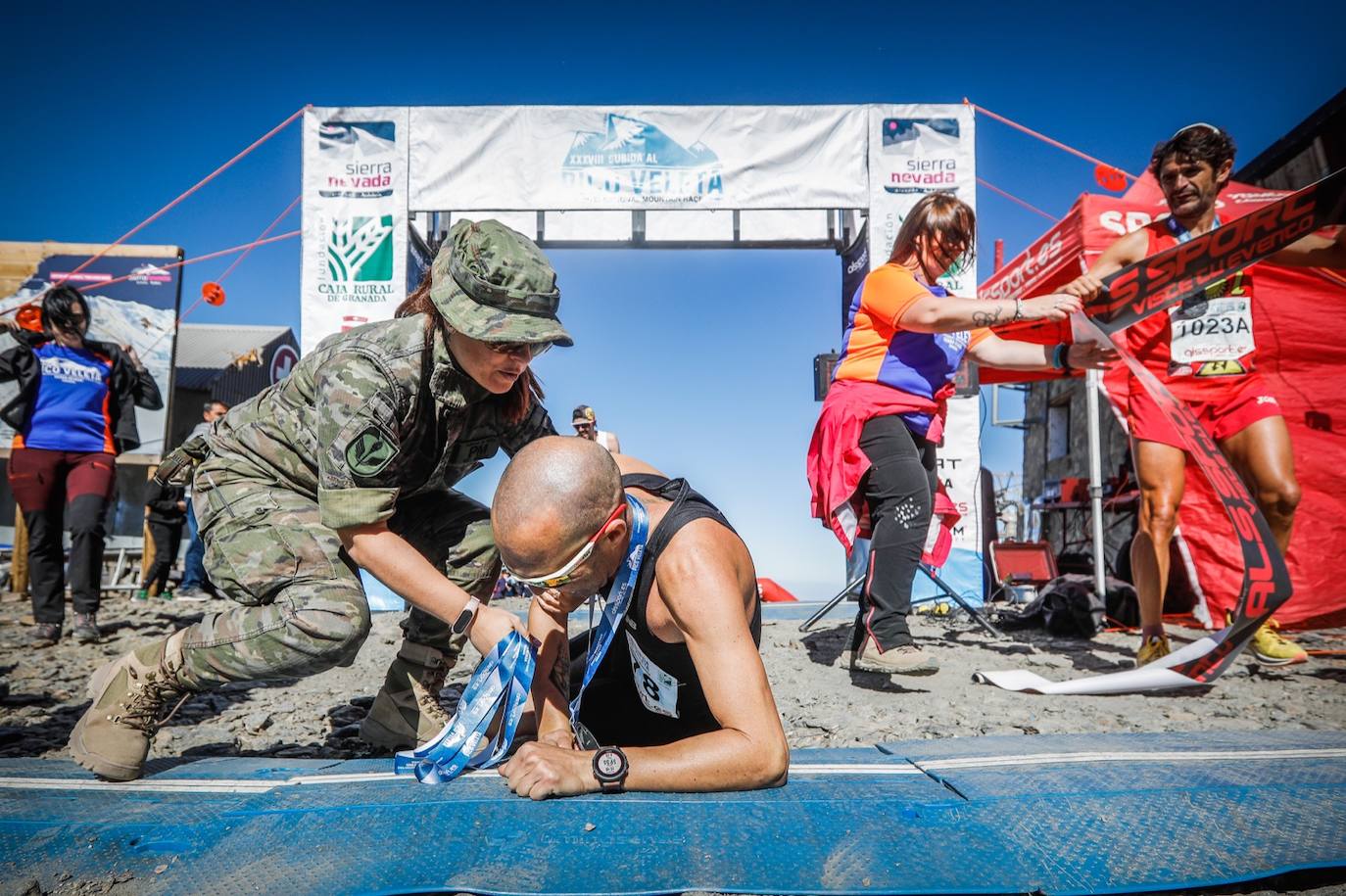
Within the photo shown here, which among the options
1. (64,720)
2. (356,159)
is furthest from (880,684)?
(356,159)

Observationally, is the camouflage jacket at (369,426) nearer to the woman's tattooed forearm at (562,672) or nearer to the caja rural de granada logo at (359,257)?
the woman's tattooed forearm at (562,672)

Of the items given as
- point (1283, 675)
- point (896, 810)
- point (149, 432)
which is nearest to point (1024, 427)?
point (1283, 675)

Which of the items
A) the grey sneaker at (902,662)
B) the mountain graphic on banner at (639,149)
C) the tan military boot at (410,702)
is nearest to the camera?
the tan military boot at (410,702)

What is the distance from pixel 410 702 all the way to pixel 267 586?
67cm

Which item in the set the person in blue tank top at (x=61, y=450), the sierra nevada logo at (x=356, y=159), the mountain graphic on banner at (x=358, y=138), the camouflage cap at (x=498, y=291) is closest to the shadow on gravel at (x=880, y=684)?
the camouflage cap at (x=498, y=291)

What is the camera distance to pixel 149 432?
8.07 meters

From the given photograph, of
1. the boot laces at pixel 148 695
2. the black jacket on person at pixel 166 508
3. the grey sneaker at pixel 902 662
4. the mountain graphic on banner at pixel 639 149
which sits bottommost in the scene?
the grey sneaker at pixel 902 662

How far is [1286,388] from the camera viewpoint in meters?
5.75

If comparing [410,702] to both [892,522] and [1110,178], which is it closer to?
[892,522]

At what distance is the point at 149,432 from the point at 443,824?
857 cm

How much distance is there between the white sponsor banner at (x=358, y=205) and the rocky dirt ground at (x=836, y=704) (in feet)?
10.8

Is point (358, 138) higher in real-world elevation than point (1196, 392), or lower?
higher

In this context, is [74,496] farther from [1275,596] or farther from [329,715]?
[1275,596]

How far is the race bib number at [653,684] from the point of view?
1.73 metres
